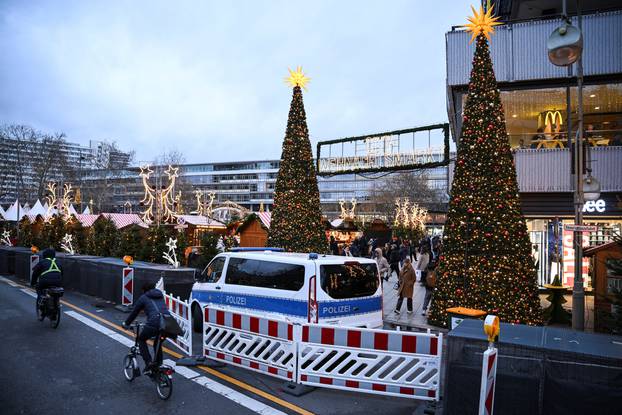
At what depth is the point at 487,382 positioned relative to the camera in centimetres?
398

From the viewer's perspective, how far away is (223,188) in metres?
130

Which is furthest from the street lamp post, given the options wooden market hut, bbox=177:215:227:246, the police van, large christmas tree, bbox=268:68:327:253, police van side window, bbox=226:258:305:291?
wooden market hut, bbox=177:215:227:246

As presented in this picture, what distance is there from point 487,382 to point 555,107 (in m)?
17.7

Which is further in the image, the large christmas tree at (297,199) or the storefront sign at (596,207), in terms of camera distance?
the large christmas tree at (297,199)

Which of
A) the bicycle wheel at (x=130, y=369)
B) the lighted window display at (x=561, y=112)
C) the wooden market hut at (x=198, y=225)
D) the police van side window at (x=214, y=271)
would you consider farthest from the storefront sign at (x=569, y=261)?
the wooden market hut at (x=198, y=225)

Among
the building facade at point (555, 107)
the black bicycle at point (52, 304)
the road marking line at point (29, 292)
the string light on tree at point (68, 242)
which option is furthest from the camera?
the string light on tree at point (68, 242)

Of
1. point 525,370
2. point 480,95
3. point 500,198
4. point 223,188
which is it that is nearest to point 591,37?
point 480,95

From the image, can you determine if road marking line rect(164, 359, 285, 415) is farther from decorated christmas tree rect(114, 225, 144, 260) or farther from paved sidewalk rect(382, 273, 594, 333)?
decorated christmas tree rect(114, 225, 144, 260)

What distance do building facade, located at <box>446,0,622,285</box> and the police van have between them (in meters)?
10.7

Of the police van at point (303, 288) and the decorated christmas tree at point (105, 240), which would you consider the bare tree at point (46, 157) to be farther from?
the police van at point (303, 288)

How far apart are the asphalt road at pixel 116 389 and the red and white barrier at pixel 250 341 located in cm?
22

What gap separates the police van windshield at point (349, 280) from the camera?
26.5 ft

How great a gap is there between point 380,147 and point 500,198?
8.72m

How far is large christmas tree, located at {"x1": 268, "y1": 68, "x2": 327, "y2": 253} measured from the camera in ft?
58.8
